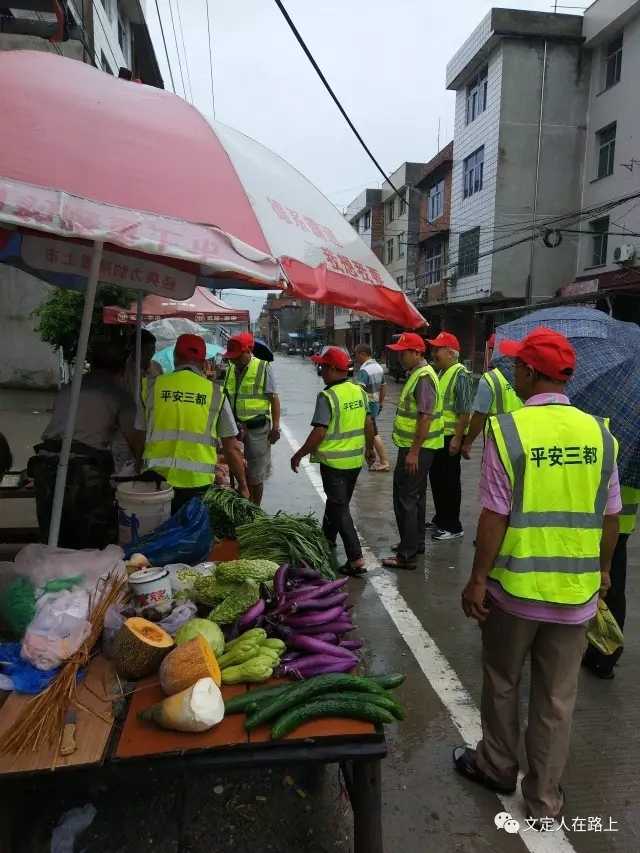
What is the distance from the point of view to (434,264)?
108ft

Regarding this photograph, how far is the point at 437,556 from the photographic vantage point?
5820 mm

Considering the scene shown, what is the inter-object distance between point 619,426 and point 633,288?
1657 centimetres

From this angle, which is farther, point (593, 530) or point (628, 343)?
point (628, 343)

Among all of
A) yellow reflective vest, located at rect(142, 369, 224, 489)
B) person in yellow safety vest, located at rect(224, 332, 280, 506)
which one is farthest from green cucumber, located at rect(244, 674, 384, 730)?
person in yellow safety vest, located at rect(224, 332, 280, 506)

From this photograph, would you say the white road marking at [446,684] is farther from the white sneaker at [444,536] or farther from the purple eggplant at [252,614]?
the purple eggplant at [252,614]

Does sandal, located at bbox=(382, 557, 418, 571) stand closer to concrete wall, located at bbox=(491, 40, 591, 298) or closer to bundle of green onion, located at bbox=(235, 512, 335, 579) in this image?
bundle of green onion, located at bbox=(235, 512, 335, 579)

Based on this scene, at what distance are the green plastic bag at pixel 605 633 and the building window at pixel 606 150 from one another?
22749 millimetres

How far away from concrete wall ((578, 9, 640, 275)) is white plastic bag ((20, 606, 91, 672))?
2062 centimetres

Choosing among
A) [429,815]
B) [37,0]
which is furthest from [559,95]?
[429,815]

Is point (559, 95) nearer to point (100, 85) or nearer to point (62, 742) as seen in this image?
point (100, 85)

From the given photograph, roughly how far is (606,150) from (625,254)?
6.64 m

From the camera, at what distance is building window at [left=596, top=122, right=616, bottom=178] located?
71.4 ft

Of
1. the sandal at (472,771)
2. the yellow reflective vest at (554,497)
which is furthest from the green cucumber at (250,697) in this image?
the sandal at (472,771)

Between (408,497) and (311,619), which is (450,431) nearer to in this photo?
(408,497)
